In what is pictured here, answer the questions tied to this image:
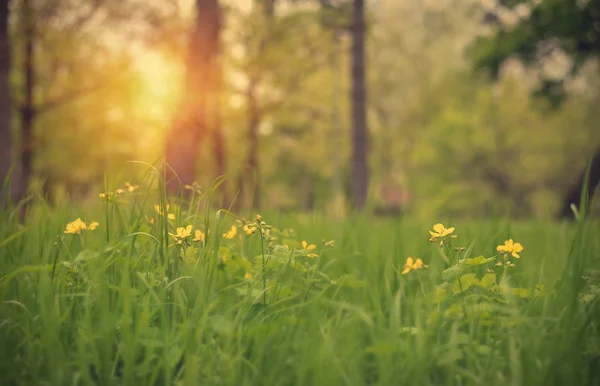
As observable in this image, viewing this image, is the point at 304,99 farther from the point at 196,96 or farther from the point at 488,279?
the point at 488,279

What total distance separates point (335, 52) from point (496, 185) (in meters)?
18.2

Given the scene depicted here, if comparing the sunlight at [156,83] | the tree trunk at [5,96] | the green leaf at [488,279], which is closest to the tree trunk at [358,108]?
the sunlight at [156,83]

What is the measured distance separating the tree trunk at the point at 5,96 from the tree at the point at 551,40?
34.5 ft

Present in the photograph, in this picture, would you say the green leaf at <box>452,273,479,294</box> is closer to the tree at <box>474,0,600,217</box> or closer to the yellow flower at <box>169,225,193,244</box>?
the yellow flower at <box>169,225,193,244</box>

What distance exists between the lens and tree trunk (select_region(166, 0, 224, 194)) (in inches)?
338

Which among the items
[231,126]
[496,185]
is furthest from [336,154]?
[496,185]

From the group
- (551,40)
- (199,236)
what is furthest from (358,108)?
(199,236)

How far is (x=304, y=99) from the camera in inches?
827

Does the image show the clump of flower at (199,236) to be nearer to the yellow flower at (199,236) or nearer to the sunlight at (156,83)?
the yellow flower at (199,236)

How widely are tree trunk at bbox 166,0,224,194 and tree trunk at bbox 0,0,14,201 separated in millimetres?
2330

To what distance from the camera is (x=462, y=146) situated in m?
32.6

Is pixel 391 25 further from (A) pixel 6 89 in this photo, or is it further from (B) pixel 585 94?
(A) pixel 6 89

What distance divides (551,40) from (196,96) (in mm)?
8985

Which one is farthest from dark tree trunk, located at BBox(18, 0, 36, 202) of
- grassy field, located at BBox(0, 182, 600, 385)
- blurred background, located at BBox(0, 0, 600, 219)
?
grassy field, located at BBox(0, 182, 600, 385)
